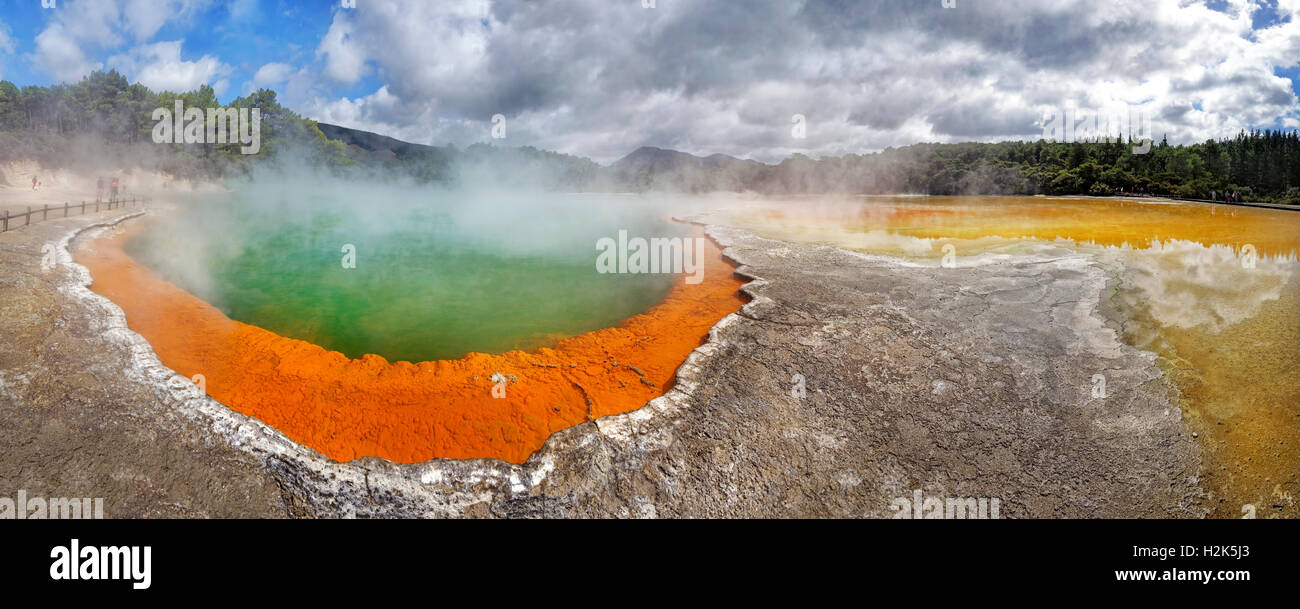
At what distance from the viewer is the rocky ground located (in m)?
3.77

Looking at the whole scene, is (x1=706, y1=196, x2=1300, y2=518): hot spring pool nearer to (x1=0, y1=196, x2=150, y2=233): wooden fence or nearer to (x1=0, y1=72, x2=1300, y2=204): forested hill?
(x1=0, y1=196, x2=150, y2=233): wooden fence

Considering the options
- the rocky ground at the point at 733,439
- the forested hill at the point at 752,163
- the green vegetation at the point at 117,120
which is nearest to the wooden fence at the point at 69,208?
the rocky ground at the point at 733,439

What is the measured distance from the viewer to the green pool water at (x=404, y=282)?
769cm

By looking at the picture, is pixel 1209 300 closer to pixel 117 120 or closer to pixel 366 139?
pixel 117 120

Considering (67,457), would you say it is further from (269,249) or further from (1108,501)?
(269,249)

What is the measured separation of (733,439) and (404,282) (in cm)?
869

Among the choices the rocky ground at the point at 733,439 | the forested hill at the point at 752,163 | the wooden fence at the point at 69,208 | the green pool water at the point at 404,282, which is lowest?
the rocky ground at the point at 733,439

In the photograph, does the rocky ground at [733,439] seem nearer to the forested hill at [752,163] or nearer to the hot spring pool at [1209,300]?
the hot spring pool at [1209,300]

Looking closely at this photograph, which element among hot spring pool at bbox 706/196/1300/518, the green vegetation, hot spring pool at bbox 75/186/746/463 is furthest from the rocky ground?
the green vegetation

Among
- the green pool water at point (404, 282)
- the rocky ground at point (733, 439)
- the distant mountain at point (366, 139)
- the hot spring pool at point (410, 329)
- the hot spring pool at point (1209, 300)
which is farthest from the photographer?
the distant mountain at point (366, 139)

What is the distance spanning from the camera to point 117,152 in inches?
1351

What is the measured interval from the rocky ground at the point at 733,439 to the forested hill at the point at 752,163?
123ft

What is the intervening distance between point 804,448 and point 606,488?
5.83 feet

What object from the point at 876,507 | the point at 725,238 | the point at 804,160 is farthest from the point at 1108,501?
the point at 804,160
